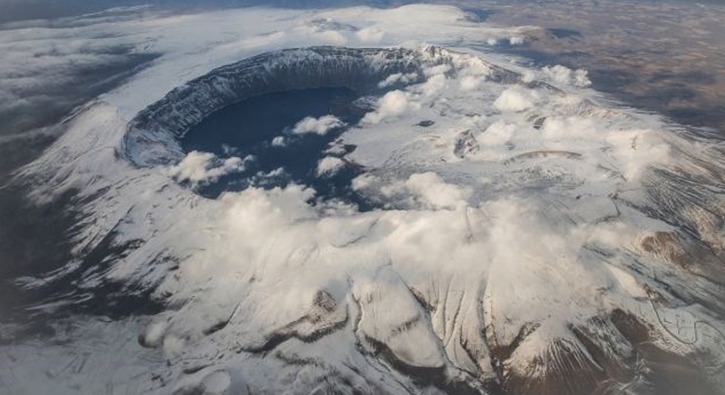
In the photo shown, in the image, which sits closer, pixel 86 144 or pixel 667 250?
pixel 667 250

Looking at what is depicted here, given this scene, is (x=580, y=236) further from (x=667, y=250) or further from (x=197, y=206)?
(x=197, y=206)

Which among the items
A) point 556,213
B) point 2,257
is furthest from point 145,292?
point 556,213

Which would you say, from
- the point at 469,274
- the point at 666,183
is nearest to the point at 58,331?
the point at 469,274

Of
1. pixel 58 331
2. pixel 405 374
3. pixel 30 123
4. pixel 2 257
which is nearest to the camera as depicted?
pixel 405 374

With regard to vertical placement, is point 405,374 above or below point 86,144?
below

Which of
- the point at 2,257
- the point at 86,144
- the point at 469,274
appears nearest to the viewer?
the point at 469,274

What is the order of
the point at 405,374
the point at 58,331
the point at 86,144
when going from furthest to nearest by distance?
the point at 86,144 → the point at 58,331 → the point at 405,374

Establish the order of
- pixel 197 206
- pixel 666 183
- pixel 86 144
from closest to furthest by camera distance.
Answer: pixel 197 206 < pixel 666 183 < pixel 86 144

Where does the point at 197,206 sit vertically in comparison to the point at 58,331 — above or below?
above

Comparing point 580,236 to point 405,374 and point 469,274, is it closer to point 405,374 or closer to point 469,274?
point 469,274
